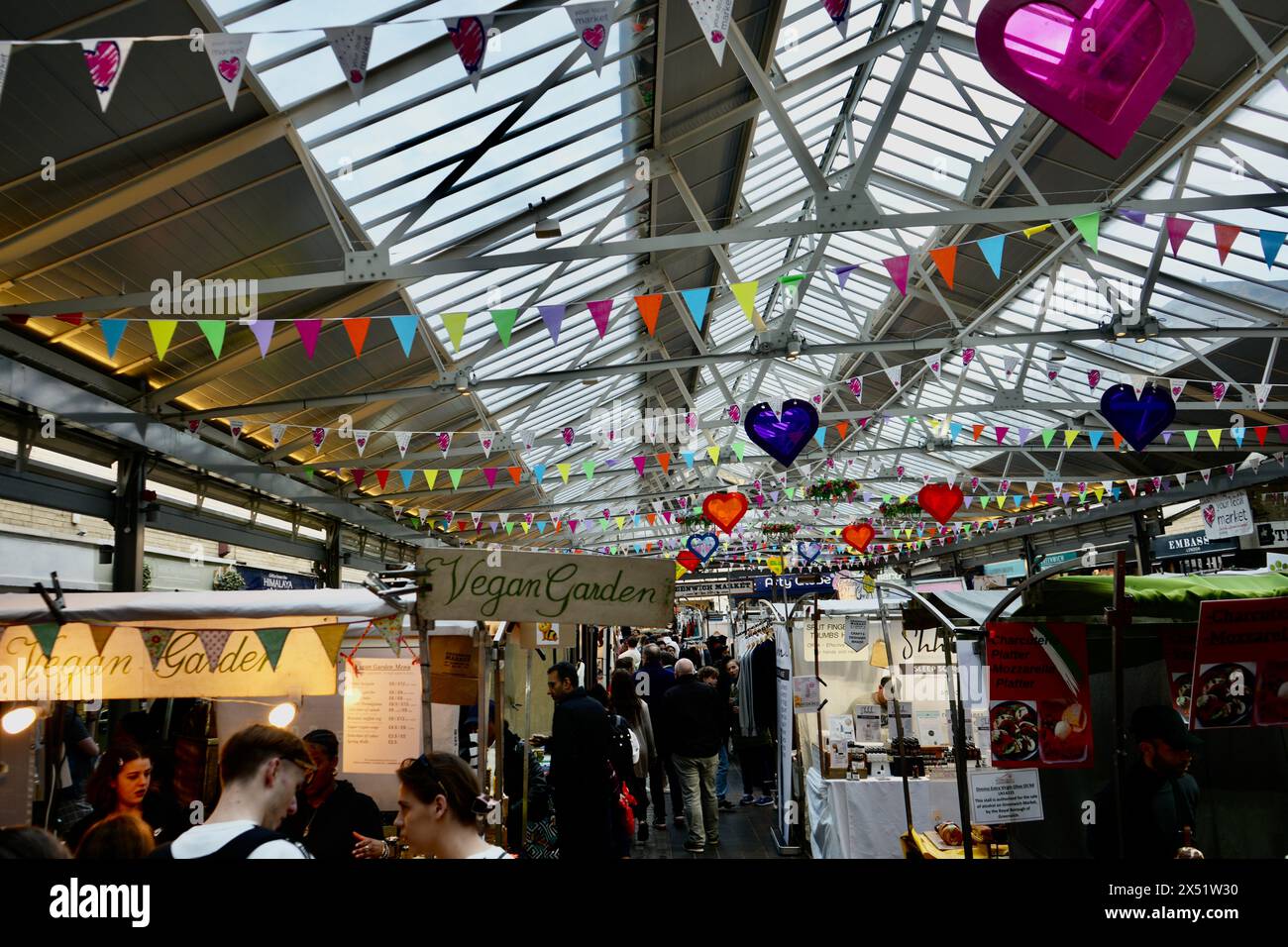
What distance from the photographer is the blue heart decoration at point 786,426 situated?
29.2ft

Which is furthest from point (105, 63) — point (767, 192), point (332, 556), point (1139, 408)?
point (332, 556)

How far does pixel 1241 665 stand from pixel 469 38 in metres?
4.54

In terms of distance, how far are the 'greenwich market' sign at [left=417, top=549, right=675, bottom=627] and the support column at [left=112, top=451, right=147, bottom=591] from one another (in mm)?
Answer: 7327

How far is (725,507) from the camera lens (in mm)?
13117

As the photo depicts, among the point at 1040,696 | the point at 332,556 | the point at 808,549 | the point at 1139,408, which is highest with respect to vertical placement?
the point at 1139,408

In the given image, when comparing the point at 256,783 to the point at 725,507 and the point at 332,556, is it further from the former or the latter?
the point at 332,556

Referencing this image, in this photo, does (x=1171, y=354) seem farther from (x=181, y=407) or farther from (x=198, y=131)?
(x=181, y=407)

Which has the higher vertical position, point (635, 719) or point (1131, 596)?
point (1131, 596)

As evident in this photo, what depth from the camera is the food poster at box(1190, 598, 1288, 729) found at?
12.1ft

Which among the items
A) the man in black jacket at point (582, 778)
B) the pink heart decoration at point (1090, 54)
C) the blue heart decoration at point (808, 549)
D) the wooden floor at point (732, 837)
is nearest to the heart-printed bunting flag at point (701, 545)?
the wooden floor at point (732, 837)

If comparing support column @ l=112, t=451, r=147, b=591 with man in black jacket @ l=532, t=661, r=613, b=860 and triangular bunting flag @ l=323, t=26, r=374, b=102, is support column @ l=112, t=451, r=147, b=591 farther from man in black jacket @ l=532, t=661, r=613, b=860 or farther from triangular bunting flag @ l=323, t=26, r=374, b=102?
triangular bunting flag @ l=323, t=26, r=374, b=102

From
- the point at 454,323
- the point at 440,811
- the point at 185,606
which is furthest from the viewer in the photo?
the point at 454,323

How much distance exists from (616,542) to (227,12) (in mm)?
23560

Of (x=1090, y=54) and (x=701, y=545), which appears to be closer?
(x=1090, y=54)
